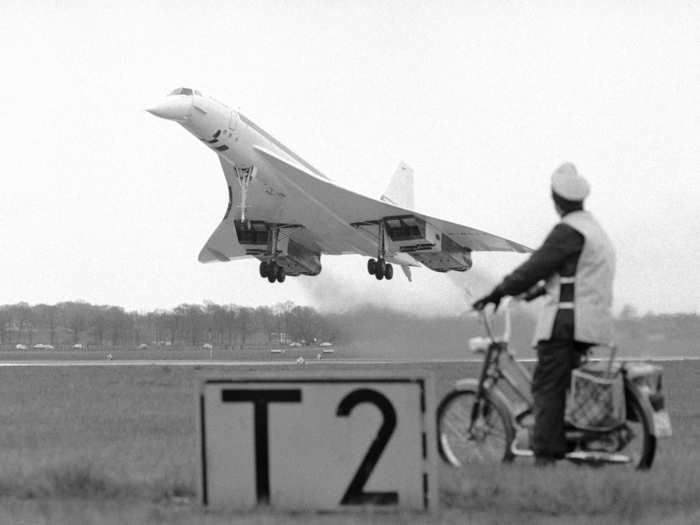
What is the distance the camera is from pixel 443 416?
5363 mm

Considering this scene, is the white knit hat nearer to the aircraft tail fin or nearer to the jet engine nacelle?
the jet engine nacelle

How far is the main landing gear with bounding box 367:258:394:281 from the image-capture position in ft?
112

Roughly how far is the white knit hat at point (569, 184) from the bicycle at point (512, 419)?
689 millimetres

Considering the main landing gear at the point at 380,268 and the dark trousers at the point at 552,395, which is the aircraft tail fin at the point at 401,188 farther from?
the dark trousers at the point at 552,395

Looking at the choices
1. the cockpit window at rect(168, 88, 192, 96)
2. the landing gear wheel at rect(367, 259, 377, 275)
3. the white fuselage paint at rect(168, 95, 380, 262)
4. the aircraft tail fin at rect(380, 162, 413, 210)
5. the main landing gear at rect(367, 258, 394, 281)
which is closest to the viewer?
the cockpit window at rect(168, 88, 192, 96)

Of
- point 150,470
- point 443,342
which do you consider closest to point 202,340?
point 443,342

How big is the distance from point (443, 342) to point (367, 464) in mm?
11332

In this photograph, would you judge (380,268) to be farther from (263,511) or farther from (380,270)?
(263,511)

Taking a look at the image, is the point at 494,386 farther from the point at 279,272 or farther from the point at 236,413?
the point at 279,272

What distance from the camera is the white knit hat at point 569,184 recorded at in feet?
17.0

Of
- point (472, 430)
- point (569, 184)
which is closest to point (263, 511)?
point (472, 430)

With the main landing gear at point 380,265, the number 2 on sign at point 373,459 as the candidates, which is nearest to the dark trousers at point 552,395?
the number 2 on sign at point 373,459

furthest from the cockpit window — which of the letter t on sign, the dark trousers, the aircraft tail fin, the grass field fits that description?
the letter t on sign

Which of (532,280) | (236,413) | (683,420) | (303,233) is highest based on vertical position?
(303,233)
